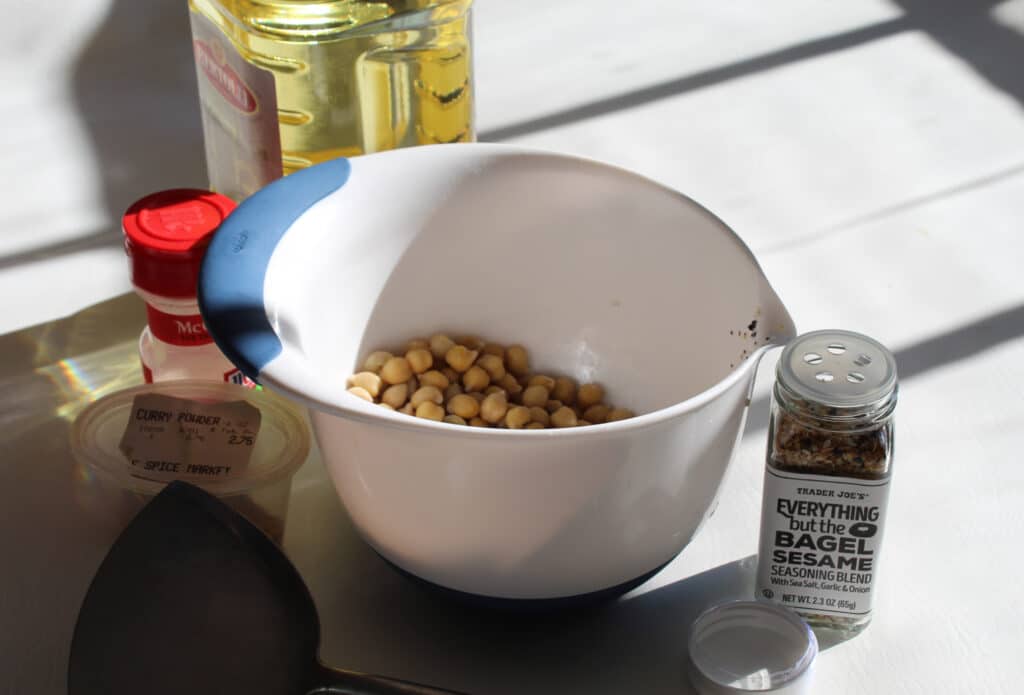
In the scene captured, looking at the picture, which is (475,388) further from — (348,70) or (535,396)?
(348,70)

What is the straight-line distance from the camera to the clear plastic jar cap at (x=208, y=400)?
0.77 metres

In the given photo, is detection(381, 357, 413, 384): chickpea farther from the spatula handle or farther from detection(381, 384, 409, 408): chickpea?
the spatula handle

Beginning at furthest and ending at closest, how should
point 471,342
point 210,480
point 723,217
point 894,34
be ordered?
point 894,34 → point 723,217 → point 471,342 → point 210,480

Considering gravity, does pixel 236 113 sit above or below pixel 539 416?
above

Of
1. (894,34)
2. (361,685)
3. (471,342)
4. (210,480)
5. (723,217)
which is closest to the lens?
(361,685)

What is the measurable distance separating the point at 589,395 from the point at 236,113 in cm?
32

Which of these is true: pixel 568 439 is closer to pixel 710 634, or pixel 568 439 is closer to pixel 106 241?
pixel 710 634

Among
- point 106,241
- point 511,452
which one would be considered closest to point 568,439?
point 511,452

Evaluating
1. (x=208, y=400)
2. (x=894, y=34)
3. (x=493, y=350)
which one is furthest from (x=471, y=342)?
(x=894, y=34)

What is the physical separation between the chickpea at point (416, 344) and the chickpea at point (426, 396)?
0.04 meters

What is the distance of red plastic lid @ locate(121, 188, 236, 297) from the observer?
0.78 meters

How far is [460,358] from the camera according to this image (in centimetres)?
83

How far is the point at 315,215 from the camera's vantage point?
76 cm

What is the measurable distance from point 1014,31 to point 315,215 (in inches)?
37.2
